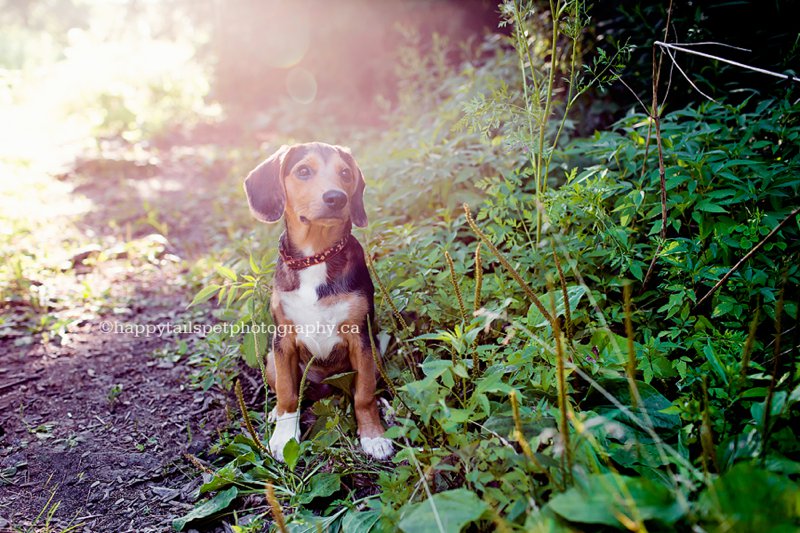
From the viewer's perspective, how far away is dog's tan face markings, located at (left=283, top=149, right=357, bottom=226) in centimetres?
264

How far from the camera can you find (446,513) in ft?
5.86

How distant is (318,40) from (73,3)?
2338 centimetres

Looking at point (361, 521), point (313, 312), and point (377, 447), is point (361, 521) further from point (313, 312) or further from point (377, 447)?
point (313, 312)

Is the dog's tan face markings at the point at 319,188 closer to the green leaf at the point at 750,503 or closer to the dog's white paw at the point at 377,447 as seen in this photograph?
the dog's white paw at the point at 377,447

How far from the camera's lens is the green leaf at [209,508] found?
2.34 metres

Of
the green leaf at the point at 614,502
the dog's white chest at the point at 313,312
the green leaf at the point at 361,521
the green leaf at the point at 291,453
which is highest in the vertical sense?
the dog's white chest at the point at 313,312

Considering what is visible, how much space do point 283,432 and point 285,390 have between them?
201 mm

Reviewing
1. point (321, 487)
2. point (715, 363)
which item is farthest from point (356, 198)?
point (715, 363)

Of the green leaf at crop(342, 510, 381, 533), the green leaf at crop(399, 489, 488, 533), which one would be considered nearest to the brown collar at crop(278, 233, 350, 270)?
the green leaf at crop(342, 510, 381, 533)

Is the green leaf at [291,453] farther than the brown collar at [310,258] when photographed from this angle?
No

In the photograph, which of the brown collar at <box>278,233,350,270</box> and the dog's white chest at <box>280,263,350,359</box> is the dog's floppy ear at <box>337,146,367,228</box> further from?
the dog's white chest at <box>280,263,350,359</box>

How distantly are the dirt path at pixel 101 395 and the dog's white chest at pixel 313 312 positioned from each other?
796 mm

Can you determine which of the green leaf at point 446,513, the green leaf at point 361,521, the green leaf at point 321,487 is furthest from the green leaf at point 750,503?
the green leaf at point 321,487

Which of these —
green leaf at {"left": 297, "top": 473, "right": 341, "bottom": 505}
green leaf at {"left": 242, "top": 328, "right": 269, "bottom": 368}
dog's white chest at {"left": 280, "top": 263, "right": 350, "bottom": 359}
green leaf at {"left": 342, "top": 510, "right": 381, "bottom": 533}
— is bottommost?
green leaf at {"left": 297, "top": 473, "right": 341, "bottom": 505}
